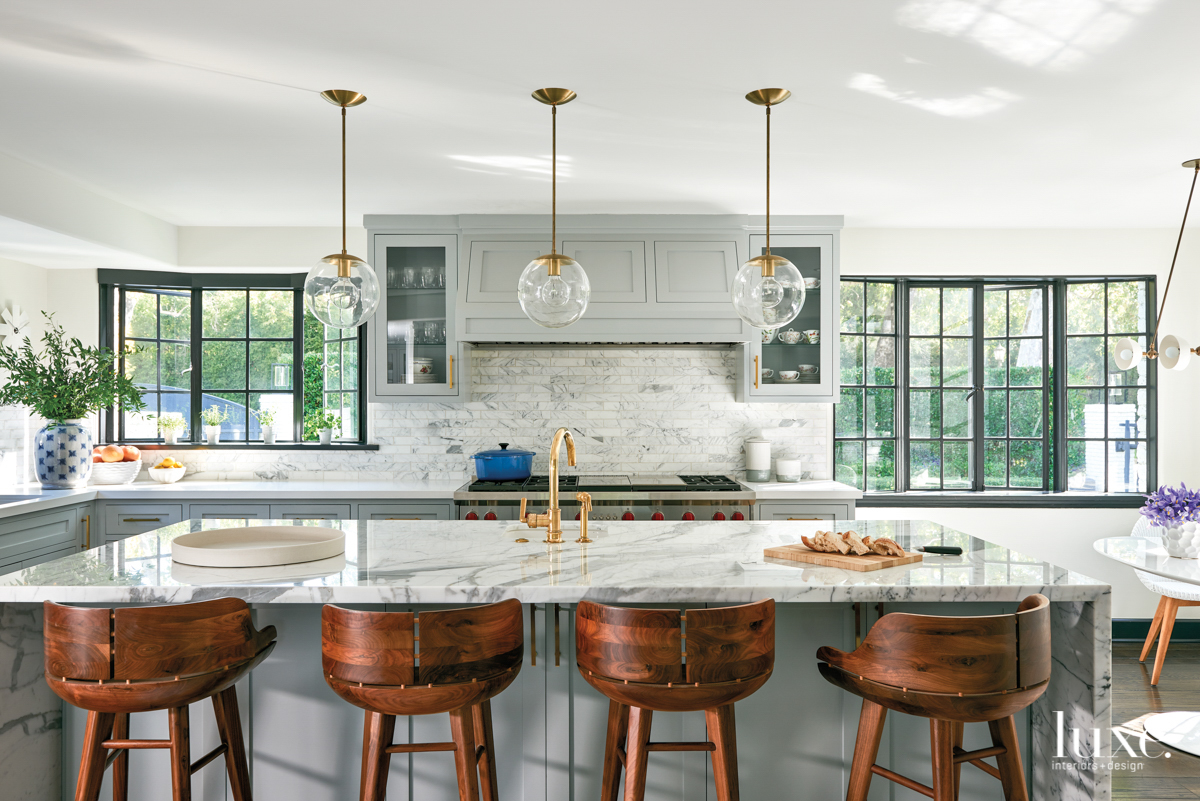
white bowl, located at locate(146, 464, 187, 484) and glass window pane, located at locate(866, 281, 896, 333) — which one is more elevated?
glass window pane, located at locate(866, 281, 896, 333)

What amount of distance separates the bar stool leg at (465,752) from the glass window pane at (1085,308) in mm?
4700

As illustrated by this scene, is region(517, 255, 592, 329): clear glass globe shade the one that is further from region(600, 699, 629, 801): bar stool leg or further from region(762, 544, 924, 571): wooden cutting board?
region(600, 699, 629, 801): bar stool leg

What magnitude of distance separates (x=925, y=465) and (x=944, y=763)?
3439 mm

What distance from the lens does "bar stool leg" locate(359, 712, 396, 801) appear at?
6.61ft

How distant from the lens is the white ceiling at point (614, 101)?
2.25 metres

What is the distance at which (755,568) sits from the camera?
231 cm

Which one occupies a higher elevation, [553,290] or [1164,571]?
[553,290]

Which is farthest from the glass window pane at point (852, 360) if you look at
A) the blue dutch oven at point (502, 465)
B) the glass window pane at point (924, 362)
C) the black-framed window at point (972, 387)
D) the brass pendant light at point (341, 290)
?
the brass pendant light at point (341, 290)

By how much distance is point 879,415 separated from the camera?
513 cm

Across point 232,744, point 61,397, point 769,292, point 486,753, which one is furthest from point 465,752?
point 61,397

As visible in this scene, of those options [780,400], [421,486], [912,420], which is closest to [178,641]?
[421,486]

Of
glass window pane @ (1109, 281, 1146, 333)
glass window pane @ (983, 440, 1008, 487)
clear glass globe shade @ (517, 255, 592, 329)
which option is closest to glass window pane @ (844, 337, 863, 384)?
glass window pane @ (983, 440, 1008, 487)

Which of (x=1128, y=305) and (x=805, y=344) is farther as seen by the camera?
(x=1128, y=305)

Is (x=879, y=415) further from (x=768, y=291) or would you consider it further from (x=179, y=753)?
(x=179, y=753)
